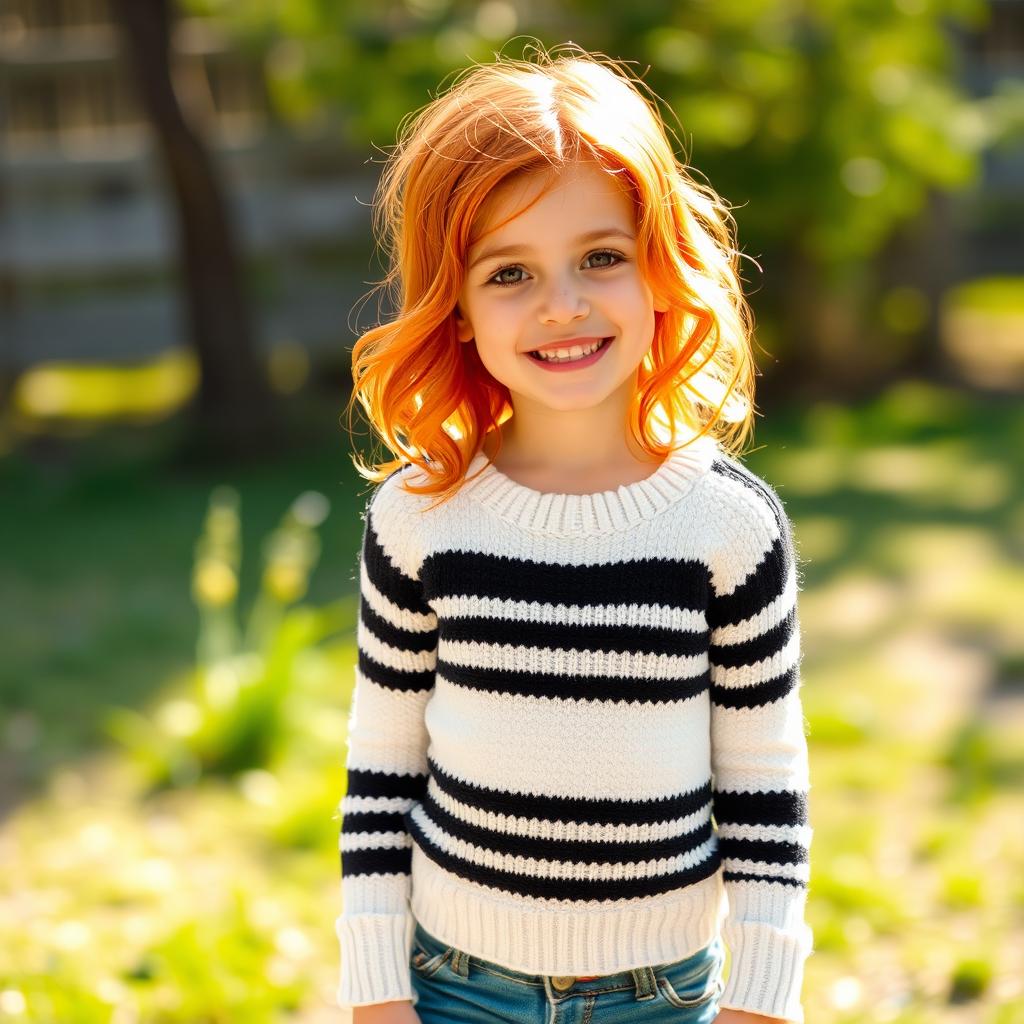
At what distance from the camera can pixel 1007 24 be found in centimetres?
863

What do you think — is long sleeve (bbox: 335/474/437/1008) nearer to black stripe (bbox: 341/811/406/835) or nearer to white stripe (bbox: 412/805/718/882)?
black stripe (bbox: 341/811/406/835)

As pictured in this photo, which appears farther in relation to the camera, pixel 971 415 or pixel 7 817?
pixel 971 415

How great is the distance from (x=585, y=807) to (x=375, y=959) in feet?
0.96

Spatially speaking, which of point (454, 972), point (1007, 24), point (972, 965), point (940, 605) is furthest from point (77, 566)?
point (1007, 24)

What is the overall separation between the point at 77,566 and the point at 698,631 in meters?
4.67

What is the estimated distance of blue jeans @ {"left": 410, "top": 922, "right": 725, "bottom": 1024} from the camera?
Answer: 61.9 inches

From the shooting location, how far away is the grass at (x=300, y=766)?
110 inches

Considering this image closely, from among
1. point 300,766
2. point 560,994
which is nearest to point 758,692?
point 560,994

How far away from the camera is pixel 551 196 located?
1.52 metres

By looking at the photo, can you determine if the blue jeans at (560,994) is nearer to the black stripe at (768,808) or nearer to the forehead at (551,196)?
the black stripe at (768,808)

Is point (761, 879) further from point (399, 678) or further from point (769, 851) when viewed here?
point (399, 678)

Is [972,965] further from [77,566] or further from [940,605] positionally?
[77,566]

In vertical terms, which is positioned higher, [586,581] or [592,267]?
[592,267]

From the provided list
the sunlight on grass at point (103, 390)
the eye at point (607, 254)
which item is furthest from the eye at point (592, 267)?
the sunlight on grass at point (103, 390)
